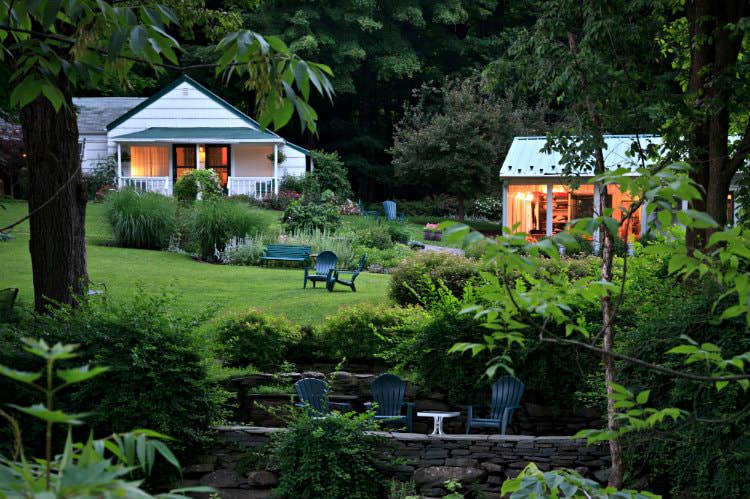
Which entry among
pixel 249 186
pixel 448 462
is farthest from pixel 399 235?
pixel 448 462

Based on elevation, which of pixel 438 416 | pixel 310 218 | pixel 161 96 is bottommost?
pixel 438 416

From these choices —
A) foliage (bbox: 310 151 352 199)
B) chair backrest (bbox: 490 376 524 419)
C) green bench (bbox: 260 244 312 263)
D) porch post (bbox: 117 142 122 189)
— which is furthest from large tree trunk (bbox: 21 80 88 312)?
foliage (bbox: 310 151 352 199)

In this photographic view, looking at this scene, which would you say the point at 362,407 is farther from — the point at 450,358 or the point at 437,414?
the point at 437,414

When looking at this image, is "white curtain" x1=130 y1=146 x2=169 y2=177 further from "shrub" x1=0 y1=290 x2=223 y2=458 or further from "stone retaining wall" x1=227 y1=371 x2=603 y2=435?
"shrub" x1=0 y1=290 x2=223 y2=458

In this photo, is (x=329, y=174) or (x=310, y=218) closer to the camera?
(x=310, y=218)

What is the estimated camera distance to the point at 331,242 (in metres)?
20.6

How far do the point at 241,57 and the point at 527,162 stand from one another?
22621mm

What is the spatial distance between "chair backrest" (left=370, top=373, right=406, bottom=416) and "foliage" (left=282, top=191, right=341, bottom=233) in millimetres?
12743

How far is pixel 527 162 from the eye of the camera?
24891 mm

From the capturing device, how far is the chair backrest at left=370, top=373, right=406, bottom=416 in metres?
9.64

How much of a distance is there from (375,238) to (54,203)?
13.1 meters

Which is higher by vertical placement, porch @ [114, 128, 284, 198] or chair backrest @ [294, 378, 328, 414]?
porch @ [114, 128, 284, 198]

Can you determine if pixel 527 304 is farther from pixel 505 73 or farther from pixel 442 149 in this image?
pixel 442 149

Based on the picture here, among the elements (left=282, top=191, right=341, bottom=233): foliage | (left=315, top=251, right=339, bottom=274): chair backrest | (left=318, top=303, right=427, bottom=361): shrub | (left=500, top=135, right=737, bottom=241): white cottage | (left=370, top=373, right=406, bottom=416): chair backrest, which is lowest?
(left=370, top=373, right=406, bottom=416): chair backrest
